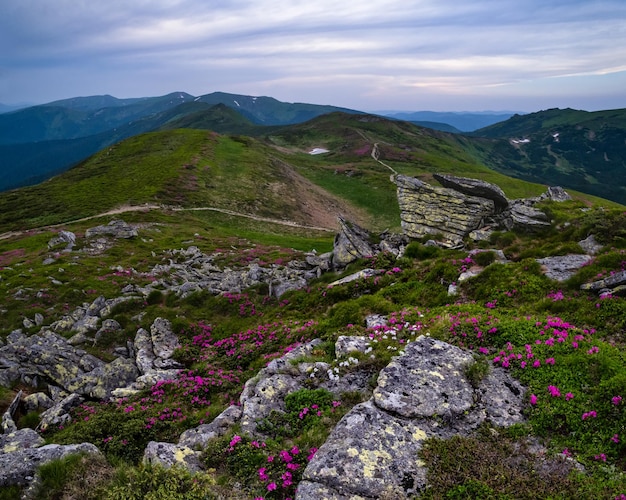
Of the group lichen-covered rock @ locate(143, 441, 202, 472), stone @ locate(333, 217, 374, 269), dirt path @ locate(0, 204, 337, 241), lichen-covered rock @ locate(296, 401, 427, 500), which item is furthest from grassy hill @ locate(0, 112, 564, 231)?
lichen-covered rock @ locate(296, 401, 427, 500)

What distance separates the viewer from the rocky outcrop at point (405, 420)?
8547 mm

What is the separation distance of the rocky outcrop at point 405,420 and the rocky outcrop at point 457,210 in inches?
679

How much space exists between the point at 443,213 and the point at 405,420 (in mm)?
25401

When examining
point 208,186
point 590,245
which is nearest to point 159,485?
point 590,245

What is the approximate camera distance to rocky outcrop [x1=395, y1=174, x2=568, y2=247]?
29.2 meters

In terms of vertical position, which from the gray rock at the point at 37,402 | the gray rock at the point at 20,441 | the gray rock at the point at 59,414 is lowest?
the gray rock at the point at 37,402

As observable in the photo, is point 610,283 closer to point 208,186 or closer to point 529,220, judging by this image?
point 529,220

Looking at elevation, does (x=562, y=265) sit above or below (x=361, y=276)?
above

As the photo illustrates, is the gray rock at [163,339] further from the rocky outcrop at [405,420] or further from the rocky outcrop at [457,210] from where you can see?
the rocky outcrop at [457,210]

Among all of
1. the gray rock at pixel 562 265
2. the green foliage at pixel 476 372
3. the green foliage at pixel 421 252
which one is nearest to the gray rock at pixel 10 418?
the green foliage at pixel 476 372

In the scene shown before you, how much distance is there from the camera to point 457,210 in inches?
1261

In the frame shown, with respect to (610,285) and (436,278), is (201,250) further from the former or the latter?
(610,285)

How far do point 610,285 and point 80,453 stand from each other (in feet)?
63.2

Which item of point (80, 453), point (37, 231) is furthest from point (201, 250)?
point (80, 453)
